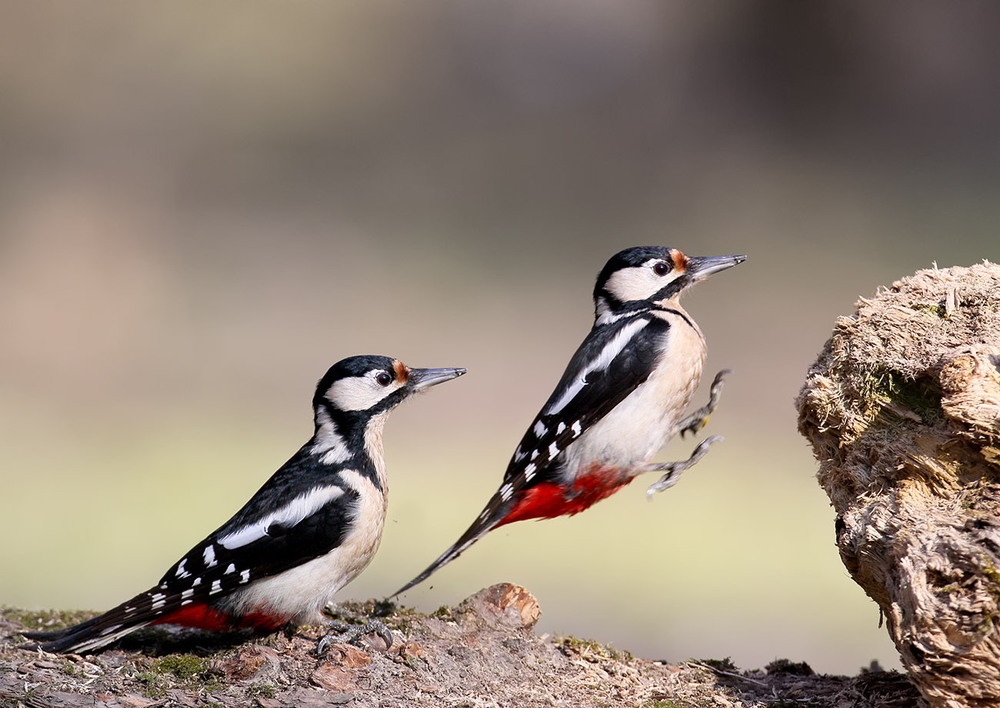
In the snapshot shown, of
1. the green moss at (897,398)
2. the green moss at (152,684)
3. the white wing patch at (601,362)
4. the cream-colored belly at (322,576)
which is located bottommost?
the green moss at (152,684)

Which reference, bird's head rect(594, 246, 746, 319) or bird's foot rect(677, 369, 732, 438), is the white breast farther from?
bird's head rect(594, 246, 746, 319)

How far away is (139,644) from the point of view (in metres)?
3.62

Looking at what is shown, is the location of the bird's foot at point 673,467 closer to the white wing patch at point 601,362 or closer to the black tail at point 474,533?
the white wing patch at point 601,362

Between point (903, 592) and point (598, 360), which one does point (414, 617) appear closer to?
point (598, 360)

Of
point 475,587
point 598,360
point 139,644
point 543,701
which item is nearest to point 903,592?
point 543,701

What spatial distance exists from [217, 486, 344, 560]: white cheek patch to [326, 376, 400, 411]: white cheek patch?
310mm

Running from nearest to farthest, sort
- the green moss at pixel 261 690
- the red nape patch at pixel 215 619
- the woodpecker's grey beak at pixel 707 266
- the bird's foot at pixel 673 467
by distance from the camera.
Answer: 1. the green moss at pixel 261 690
2. the red nape patch at pixel 215 619
3. the bird's foot at pixel 673 467
4. the woodpecker's grey beak at pixel 707 266

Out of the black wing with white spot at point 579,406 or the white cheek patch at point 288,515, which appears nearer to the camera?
the white cheek patch at point 288,515

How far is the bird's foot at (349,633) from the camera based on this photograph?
3.41 metres

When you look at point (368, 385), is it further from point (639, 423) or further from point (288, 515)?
point (639, 423)

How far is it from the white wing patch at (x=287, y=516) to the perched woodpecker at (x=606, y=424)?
0.48 metres

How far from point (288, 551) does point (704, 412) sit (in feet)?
5.20

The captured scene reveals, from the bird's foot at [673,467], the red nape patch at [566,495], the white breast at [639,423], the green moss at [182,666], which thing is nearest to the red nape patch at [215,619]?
the green moss at [182,666]

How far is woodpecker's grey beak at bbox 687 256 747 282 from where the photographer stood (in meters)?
3.99
